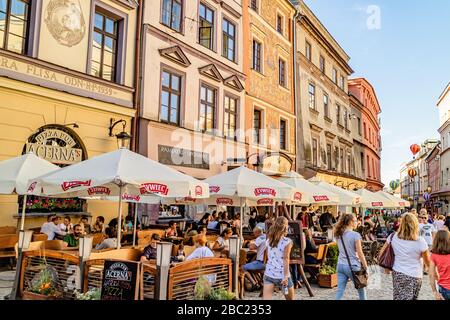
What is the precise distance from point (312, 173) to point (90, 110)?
1695 centimetres

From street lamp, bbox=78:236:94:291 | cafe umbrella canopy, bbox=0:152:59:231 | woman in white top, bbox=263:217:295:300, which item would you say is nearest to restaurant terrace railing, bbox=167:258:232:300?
woman in white top, bbox=263:217:295:300

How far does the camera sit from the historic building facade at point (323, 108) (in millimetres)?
26359

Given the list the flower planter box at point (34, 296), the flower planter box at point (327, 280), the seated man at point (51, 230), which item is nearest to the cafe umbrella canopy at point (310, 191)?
the flower planter box at point (327, 280)

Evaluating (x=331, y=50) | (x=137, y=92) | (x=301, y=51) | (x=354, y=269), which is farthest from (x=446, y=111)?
(x=354, y=269)

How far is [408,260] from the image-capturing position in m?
5.68

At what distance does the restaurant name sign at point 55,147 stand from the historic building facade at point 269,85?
9.70 meters

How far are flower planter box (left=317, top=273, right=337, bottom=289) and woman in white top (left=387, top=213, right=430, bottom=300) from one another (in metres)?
3.56

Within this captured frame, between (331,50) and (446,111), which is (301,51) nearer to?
(331,50)

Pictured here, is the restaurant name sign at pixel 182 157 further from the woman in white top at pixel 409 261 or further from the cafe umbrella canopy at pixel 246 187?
the woman in white top at pixel 409 261

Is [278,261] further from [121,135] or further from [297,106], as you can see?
Answer: [297,106]

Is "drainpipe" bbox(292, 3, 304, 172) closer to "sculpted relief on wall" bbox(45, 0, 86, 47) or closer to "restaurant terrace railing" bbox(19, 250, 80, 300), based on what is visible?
"sculpted relief on wall" bbox(45, 0, 86, 47)

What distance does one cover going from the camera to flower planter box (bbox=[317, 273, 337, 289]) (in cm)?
923

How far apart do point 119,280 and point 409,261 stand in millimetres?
4070

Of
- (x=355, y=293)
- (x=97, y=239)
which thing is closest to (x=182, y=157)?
(x=97, y=239)
